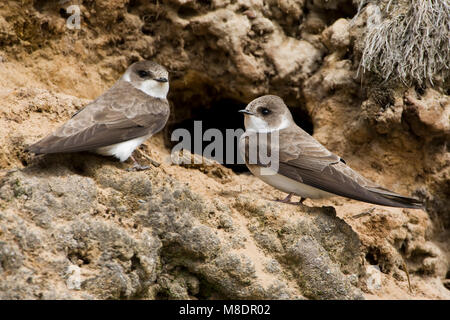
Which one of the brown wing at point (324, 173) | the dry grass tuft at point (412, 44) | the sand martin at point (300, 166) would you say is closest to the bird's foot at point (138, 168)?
the sand martin at point (300, 166)

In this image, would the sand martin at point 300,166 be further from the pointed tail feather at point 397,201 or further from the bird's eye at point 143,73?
the bird's eye at point 143,73

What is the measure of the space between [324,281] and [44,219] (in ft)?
6.41

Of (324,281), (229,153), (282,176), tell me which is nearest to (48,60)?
(229,153)

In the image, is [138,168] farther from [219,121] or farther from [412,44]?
[219,121]

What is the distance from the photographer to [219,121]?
7773 millimetres

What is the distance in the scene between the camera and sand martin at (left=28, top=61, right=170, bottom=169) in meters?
4.29

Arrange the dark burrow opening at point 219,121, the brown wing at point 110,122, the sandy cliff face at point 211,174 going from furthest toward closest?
the dark burrow opening at point 219,121 → the brown wing at point 110,122 → the sandy cliff face at point 211,174

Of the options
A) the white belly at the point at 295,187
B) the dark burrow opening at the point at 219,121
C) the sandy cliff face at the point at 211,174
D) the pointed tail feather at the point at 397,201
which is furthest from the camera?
the dark burrow opening at the point at 219,121

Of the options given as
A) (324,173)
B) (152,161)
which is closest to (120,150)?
(152,161)

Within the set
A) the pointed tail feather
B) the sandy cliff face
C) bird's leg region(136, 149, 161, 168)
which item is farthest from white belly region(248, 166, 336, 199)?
bird's leg region(136, 149, 161, 168)

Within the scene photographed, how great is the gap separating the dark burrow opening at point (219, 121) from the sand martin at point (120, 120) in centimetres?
172

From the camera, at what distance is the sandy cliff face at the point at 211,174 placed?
3.96 metres

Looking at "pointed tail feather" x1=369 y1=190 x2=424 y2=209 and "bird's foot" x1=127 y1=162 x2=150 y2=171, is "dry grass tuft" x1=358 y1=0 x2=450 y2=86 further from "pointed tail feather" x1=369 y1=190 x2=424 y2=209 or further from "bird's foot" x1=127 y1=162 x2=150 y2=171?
"bird's foot" x1=127 y1=162 x2=150 y2=171

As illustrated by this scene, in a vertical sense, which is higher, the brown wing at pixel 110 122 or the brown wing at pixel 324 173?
the brown wing at pixel 110 122
